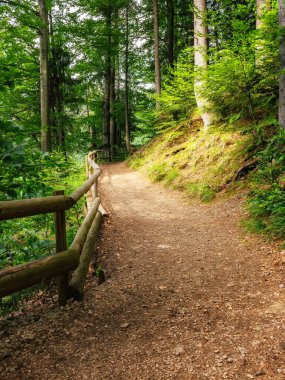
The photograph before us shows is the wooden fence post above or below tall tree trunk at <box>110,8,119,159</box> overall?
below

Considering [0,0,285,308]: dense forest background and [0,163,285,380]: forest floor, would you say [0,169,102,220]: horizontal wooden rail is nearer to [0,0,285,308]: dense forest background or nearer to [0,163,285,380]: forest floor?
[0,0,285,308]: dense forest background

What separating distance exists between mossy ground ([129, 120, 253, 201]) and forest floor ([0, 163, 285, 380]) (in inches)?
117

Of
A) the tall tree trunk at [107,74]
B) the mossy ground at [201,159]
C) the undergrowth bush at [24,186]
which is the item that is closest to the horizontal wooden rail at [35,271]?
the undergrowth bush at [24,186]

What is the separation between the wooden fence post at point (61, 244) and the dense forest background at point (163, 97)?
0.43 metres

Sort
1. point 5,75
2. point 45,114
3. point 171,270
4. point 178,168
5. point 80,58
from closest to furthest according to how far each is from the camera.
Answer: point 5,75, point 171,270, point 178,168, point 45,114, point 80,58

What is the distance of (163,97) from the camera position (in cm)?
1202

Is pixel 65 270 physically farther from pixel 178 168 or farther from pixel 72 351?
pixel 178 168

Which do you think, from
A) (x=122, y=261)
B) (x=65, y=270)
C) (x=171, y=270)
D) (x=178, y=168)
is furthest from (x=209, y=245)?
(x=178, y=168)

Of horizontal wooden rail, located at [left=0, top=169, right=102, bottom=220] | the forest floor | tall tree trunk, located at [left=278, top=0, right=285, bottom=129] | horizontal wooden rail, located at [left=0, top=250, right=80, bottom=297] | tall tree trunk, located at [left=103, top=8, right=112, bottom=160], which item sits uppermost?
tall tree trunk, located at [left=103, top=8, right=112, bottom=160]

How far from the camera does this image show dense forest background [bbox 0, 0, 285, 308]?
476cm

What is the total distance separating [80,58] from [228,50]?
679 inches

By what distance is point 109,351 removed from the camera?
2.72 metres

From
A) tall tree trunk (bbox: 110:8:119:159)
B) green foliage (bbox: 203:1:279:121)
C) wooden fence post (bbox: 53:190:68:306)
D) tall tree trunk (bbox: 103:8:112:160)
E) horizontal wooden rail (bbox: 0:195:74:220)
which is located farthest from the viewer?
tall tree trunk (bbox: 110:8:119:159)

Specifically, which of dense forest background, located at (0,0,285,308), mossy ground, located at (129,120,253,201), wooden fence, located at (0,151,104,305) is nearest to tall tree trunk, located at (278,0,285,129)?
dense forest background, located at (0,0,285,308)
